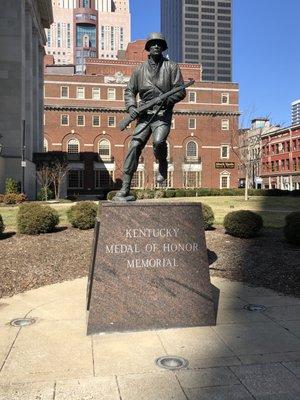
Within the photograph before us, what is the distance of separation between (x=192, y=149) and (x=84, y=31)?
399 feet

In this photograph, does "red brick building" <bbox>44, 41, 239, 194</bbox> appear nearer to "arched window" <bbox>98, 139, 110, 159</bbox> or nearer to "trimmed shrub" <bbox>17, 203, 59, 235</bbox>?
"arched window" <bbox>98, 139, 110, 159</bbox>

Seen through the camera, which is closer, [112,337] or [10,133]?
[112,337]

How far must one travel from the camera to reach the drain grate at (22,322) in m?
6.28

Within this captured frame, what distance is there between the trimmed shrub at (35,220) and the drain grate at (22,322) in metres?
6.71

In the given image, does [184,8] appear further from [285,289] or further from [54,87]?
[285,289]

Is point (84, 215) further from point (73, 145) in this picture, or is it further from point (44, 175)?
point (73, 145)

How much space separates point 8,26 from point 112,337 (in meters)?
32.1

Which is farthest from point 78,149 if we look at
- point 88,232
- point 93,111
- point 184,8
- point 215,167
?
point 184,8

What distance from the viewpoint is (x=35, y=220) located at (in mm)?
13000

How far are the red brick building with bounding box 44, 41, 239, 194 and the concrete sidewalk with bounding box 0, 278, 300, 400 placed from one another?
2435 inches

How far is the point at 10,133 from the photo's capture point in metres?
32.6

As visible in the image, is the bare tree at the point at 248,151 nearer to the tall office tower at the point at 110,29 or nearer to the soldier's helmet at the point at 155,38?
the soldier's helmet at the point at 155,38

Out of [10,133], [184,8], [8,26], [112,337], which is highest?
[184,8]

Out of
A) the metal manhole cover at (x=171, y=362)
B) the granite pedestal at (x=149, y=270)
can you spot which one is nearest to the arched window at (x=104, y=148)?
the granite pedestal at (x=149, y=270)
